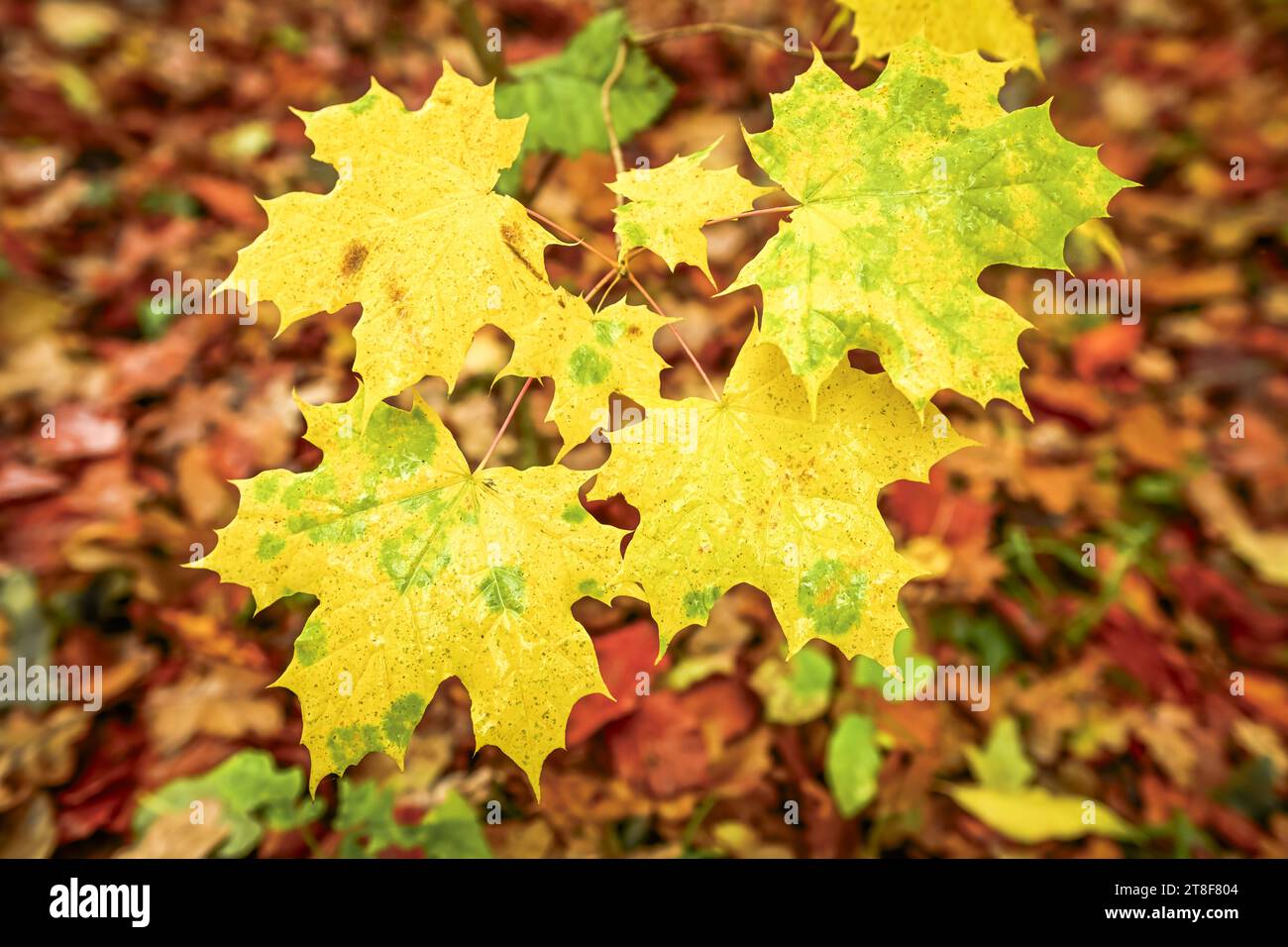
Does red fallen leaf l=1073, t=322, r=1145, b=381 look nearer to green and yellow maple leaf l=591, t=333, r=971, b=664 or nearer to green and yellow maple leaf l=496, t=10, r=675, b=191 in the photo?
green and yellow maple leaf l=496, t=10, r=675, b=191

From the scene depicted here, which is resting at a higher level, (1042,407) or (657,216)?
(1042,407)

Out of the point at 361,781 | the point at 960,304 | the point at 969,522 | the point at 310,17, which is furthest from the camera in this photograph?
the point at 310,17

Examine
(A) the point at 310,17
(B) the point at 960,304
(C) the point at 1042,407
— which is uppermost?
(A) the point at 310,17

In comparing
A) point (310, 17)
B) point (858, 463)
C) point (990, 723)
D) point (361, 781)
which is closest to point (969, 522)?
point (990, 723)

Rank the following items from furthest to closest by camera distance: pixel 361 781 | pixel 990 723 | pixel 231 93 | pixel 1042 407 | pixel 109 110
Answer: pixel 231 93 < pixel 109 110 < pixel 1042 407 < pixel 990 723 < pixel 361 781

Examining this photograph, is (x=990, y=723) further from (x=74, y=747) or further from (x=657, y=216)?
(x=74, y=747)

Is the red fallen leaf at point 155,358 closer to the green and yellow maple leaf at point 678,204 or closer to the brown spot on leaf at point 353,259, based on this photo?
the brown spot on leaf at point 353,259
